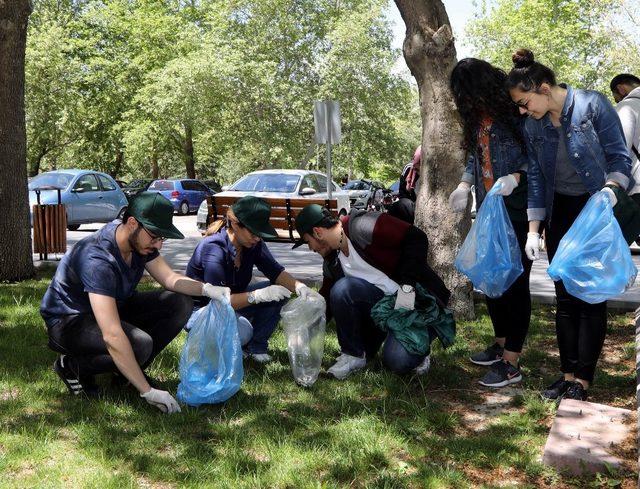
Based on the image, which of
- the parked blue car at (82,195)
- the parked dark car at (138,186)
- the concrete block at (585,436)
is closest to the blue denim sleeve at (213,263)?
the concrete block at (585,436)

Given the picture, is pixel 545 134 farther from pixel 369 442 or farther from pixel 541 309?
pixel 541 309

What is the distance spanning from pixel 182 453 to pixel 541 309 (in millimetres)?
4468

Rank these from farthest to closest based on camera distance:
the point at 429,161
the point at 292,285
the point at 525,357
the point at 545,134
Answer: the point at 429,161
the point at 525,357
the point at 292,285
the point at 545,134

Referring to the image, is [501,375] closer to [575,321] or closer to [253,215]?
[575,321]

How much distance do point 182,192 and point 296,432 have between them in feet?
77.8

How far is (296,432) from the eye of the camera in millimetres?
3590

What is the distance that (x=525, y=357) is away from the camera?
5129 mm

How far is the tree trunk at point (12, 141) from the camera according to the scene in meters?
7.95

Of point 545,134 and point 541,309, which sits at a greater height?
point 545,134

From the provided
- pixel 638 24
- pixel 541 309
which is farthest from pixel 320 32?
pixel 541 309

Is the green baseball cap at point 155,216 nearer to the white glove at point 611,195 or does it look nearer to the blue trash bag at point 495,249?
the blue trash bag at point 495,249

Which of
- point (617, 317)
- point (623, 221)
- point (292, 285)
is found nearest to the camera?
point (623, 221)

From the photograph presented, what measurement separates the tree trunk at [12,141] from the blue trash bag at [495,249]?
562cm

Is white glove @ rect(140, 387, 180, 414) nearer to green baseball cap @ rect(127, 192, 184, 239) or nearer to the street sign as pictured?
green baseball cap @ rect(127, 192, 184, 239)
